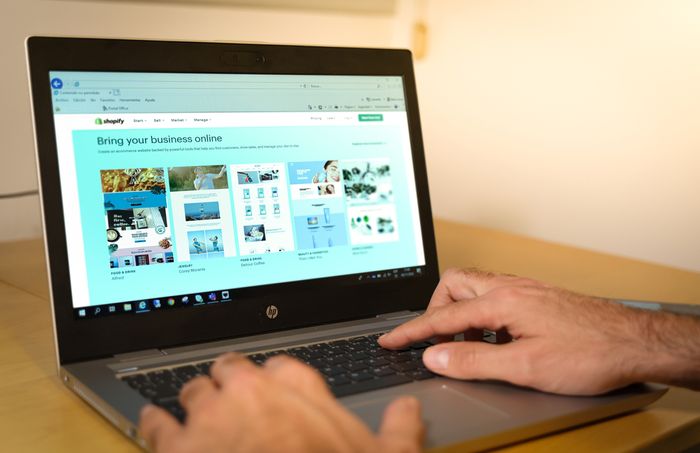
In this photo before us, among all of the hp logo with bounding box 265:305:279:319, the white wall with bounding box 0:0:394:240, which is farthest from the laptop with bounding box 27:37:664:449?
the white wall with bounding box 0:0:394:240

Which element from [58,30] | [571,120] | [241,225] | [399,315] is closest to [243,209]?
[241,225]

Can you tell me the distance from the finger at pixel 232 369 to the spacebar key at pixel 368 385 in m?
0.13

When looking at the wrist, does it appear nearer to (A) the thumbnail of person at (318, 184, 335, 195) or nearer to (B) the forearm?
(B) the forearm

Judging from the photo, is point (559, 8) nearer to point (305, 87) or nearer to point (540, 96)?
point (540, 96)

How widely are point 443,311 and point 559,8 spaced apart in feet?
3.80

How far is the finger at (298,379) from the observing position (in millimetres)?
524

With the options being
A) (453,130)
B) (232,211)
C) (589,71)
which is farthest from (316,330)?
(453,130)

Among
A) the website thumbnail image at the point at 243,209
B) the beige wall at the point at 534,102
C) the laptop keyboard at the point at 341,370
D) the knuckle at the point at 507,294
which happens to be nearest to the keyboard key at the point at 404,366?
the laptop keyboard at the point at 341,370

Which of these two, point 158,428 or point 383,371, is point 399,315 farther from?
point 158,428

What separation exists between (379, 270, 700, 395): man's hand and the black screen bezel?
156 mm

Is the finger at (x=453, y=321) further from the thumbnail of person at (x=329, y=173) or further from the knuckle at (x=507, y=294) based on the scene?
the thumbnail of person at (x=329, y=173)

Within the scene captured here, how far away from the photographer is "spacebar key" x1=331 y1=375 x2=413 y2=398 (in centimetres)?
66

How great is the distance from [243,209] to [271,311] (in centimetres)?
12

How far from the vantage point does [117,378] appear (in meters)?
0.68
